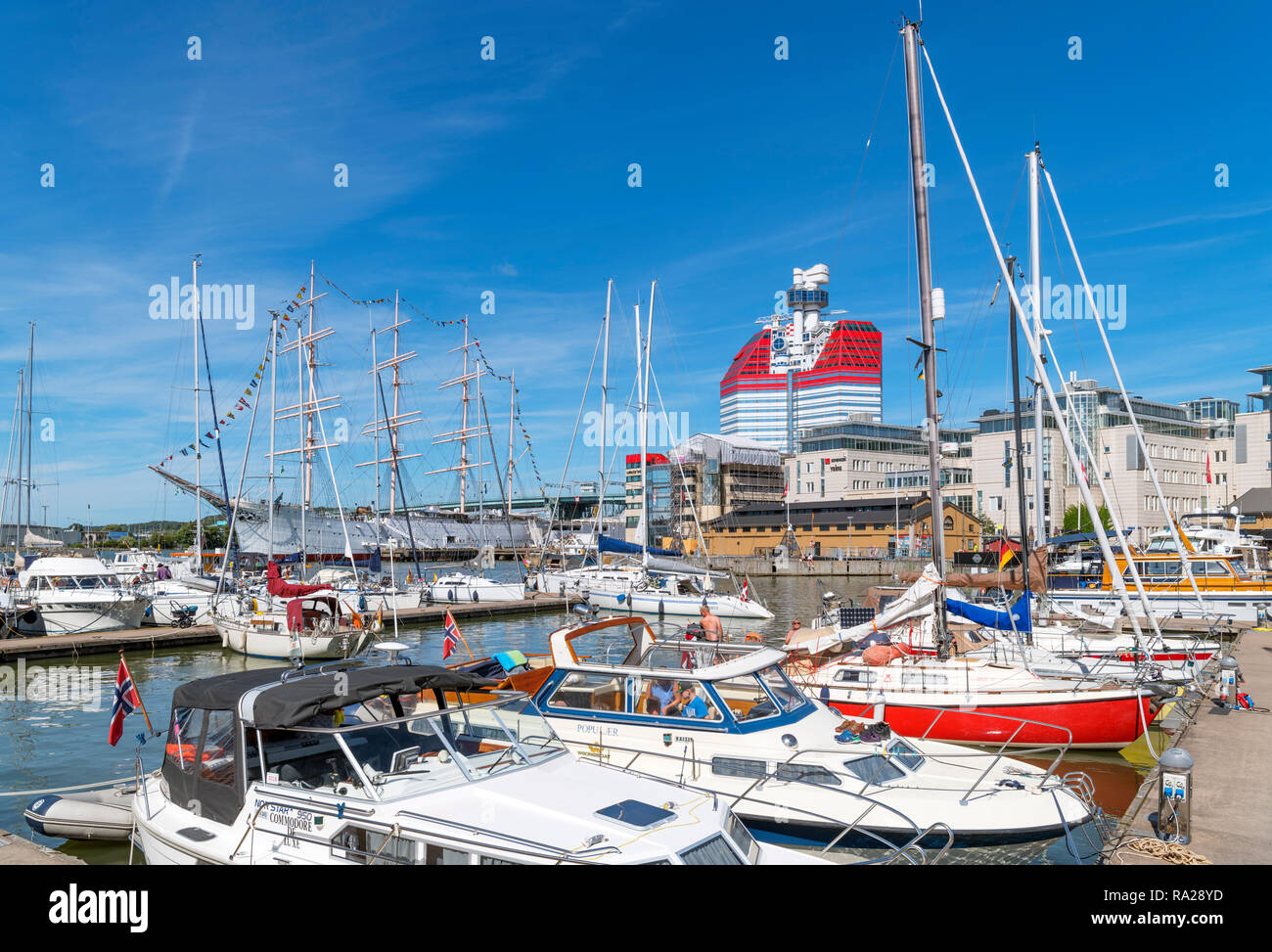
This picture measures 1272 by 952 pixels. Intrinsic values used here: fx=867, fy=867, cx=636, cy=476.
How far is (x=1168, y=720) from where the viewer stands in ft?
59.8

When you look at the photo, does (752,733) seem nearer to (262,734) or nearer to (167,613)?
(262,734)

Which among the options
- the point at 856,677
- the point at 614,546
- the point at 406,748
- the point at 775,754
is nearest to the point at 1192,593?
the point at 856,677

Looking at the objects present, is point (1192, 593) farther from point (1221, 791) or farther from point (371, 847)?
point (371, 847)

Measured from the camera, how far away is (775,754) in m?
11.6

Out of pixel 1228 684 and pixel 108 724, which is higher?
pixel 1228 684

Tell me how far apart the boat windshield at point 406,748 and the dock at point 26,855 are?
251cm

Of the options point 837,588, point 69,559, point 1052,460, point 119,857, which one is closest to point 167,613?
point 69,559

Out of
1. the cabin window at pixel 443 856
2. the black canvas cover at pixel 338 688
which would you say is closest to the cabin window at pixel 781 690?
the black canvas cover at pixel 338 688

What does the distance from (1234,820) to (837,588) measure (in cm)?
6324

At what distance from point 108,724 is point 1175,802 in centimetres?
2189

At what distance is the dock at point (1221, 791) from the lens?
9539mm

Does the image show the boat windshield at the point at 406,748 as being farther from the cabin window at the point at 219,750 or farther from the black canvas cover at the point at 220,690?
the black canvas cover at the point at 220,690

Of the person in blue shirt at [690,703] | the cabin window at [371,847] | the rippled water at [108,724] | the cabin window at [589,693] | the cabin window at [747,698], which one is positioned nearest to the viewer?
the cabin window at [371,847]

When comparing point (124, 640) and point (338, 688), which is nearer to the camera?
point (338, 688)
